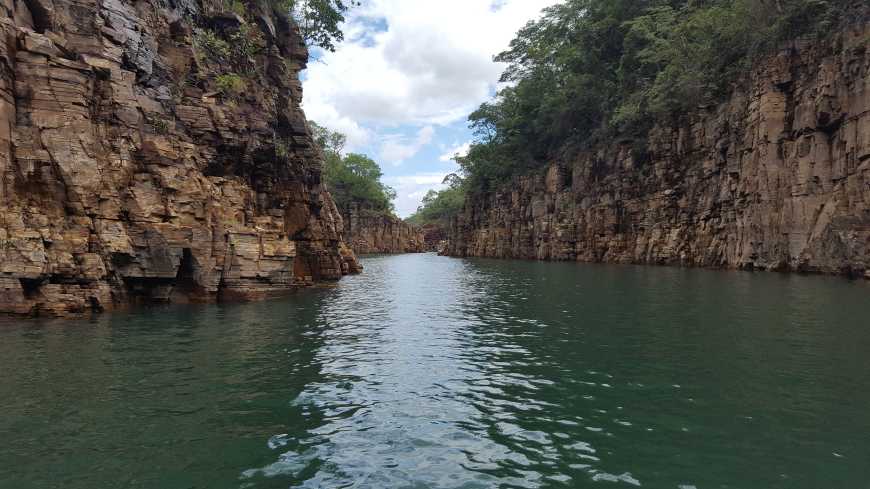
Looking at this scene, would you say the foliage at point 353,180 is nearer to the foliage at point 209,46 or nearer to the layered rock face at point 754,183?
the layered rock face at point 754,183

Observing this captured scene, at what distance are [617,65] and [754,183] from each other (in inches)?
1115

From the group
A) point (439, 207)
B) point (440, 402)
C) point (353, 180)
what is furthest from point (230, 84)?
point (439, 207)

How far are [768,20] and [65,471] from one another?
159 ft

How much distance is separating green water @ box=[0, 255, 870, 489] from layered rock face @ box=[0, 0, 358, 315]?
254 cm

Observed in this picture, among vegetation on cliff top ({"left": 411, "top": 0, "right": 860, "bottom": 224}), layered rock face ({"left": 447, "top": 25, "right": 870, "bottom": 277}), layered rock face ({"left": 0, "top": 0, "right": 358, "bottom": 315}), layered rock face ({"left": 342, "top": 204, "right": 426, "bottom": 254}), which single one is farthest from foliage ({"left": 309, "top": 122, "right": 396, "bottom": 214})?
layered rock face ({"left": 0, "top": 0, "right": 358, "bottom": 315})

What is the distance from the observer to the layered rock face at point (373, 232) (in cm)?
11475

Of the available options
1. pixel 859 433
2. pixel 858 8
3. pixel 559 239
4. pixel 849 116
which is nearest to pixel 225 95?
pixel 859 433

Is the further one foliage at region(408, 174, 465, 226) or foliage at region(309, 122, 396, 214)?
foliage at region(408, 174, 465, 226)

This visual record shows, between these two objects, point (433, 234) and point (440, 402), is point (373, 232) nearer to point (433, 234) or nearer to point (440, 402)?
point (433, 234)

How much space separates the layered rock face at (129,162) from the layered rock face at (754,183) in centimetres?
3159

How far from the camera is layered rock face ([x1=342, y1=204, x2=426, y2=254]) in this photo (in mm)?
114750

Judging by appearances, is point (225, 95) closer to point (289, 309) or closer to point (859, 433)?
point (289, 309)

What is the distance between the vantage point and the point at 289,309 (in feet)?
69.2

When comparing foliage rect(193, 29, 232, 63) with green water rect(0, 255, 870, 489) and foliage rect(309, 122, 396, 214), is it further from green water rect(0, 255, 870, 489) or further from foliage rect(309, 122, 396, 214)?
foliage rect(309, 122, 396, 214)
